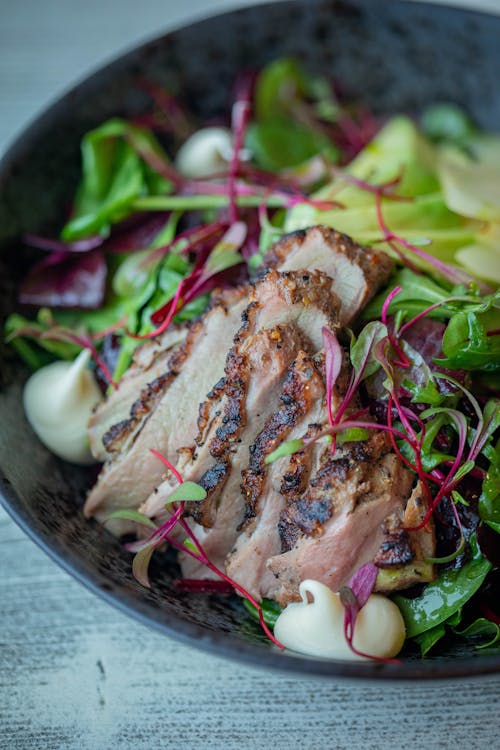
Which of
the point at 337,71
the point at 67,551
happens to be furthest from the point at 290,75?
the point at 67,551

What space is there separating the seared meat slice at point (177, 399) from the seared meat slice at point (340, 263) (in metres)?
0.19

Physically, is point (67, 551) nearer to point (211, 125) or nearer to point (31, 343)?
point (31, 343)

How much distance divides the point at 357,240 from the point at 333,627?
124cm

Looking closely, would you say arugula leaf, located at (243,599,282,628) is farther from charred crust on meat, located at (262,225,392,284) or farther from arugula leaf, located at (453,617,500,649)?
charred crust on meat, located at (262,225,392,284)

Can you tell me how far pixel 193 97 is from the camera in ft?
11.4

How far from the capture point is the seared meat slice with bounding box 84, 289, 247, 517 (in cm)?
234

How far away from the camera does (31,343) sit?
9.29ft

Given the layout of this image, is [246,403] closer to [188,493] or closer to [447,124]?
[188,493]

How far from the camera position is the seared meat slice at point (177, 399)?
2344 mm

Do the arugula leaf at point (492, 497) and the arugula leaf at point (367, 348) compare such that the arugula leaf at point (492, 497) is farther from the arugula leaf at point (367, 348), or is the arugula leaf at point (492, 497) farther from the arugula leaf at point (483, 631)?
the arugula leaf at point (367, 348)

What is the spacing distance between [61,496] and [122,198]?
45.6 inches

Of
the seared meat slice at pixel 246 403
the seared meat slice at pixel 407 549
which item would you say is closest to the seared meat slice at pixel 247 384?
the seared meat slice at pixel 246 403

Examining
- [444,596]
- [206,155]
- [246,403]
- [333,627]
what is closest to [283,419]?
[246,403]

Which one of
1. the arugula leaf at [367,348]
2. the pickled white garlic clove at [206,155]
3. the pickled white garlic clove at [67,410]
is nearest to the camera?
the arugula leaf at [367,348]
